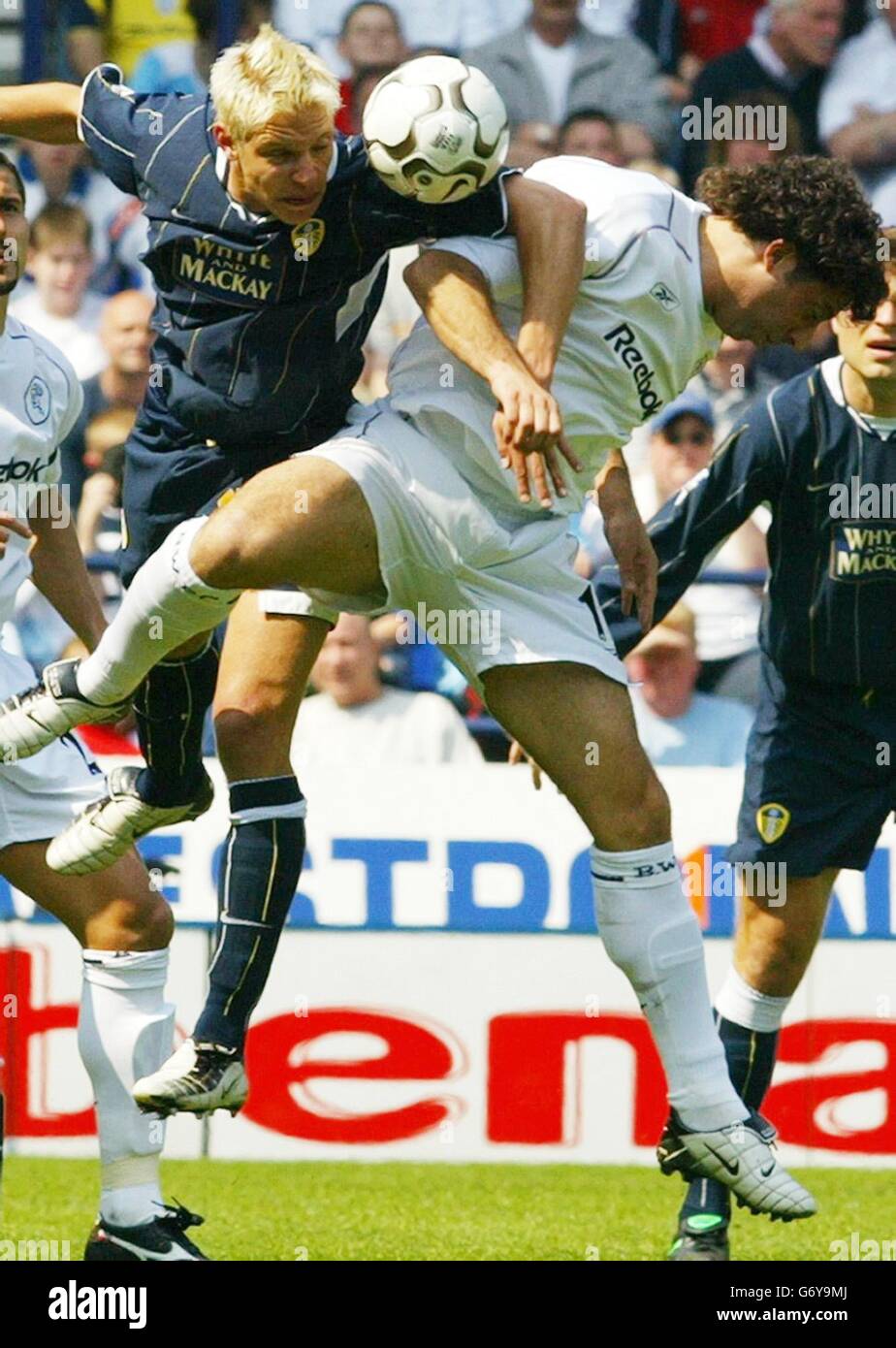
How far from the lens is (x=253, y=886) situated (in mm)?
5125

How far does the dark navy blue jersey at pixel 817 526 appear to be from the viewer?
631 cm

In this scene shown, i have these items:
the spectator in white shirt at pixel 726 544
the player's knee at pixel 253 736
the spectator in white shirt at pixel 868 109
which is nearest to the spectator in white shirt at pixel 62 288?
the spectator in white shirt at pixel 726 544

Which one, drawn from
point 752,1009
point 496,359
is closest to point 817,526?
point 752,1009

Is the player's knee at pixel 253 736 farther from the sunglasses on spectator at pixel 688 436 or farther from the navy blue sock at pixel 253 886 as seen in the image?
the sunglasses on spectator at pixel 688 436

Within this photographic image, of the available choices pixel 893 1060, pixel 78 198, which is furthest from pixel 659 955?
pixel 78 198

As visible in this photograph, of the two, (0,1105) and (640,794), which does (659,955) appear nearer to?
(640,794)

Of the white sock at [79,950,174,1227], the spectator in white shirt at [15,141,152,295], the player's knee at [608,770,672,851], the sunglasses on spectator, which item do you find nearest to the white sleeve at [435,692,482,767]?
the sunglasses on spectator

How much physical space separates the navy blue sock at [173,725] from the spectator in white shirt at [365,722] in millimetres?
3563

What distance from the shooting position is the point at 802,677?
6.42 metres

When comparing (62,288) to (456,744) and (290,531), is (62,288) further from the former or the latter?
(290,531)

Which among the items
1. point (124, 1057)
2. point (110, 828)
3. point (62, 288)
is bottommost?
point (124, 1057)

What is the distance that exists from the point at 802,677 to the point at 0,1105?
8.21ft

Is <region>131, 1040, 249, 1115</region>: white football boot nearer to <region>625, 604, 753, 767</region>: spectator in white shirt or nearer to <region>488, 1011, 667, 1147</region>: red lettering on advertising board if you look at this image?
<region>488, 1011, 667, 1147</region>: red lettering on advertising board

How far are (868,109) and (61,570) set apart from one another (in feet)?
20.7
